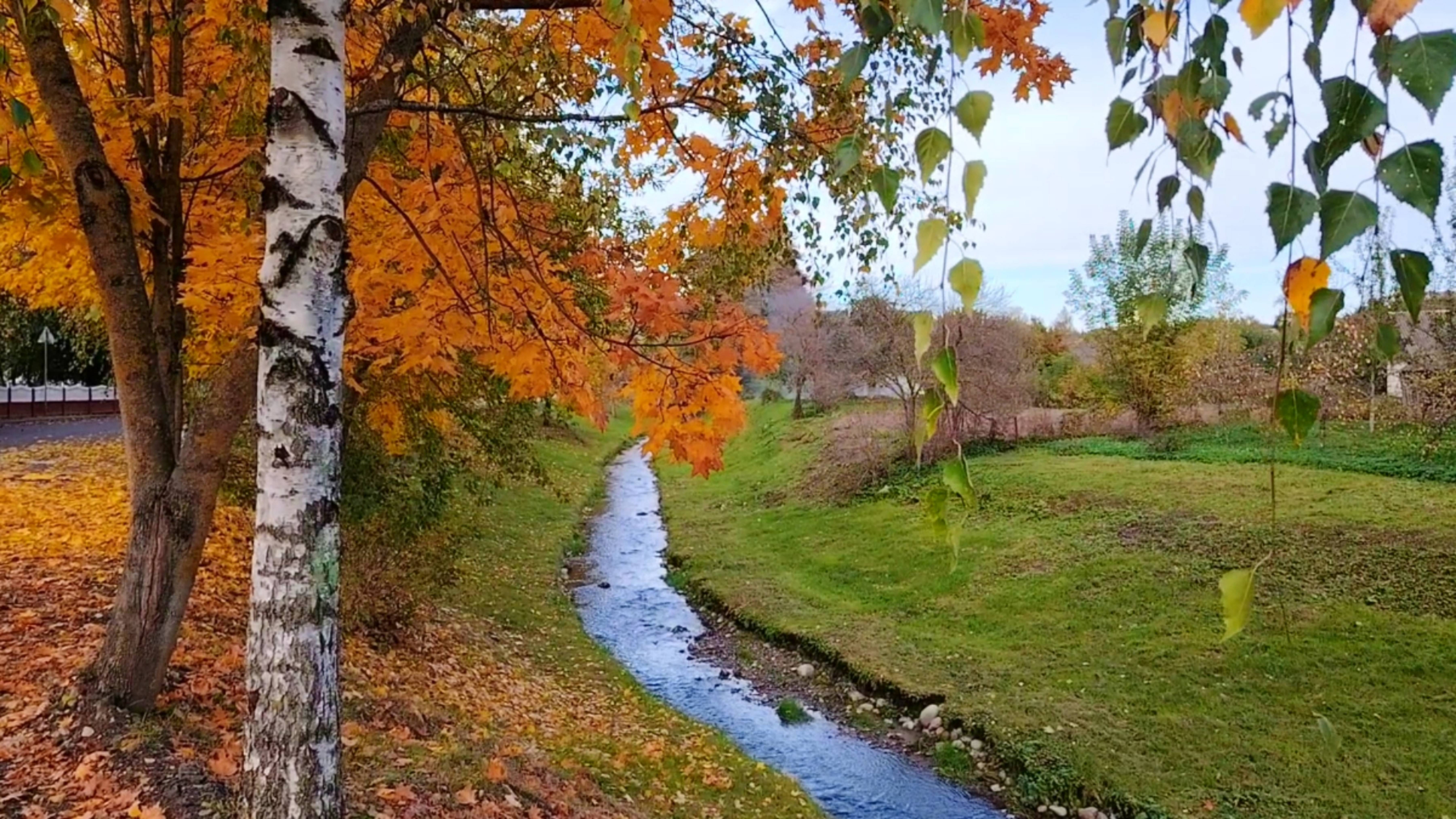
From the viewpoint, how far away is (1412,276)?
80 centimetres

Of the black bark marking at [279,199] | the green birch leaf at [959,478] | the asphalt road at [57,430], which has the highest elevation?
the black bark marking at [279,199]

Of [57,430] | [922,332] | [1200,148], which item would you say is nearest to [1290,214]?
[1200,148]

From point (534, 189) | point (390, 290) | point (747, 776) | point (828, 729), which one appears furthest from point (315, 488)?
point (828, 729)

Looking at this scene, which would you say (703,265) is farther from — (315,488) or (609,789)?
(609,789)

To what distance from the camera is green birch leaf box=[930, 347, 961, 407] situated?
3.30 feet

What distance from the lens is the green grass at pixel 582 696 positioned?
6.71m

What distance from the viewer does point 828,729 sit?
30.2ft

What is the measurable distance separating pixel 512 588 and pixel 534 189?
7.71 meters

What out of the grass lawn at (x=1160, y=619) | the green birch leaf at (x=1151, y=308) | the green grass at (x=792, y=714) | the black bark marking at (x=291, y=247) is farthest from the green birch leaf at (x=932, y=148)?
the green grass at (x=792, y=714)

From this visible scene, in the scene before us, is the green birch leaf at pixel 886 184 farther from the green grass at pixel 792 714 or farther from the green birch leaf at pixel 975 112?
the green grass at pixel 792 714

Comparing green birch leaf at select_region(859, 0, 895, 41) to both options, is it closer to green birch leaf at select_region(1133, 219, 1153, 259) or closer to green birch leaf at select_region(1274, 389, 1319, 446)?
green birch leaf at select_region(1133, 219, 1153, 259)

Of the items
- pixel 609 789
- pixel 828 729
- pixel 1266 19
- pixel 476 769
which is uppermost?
pixel 1266 19

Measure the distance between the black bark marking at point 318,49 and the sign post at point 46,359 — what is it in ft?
88.7

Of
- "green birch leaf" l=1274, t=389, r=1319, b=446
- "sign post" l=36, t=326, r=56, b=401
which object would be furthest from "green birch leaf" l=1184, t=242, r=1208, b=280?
"sign post" l=36, t=326, r=56, b=401
